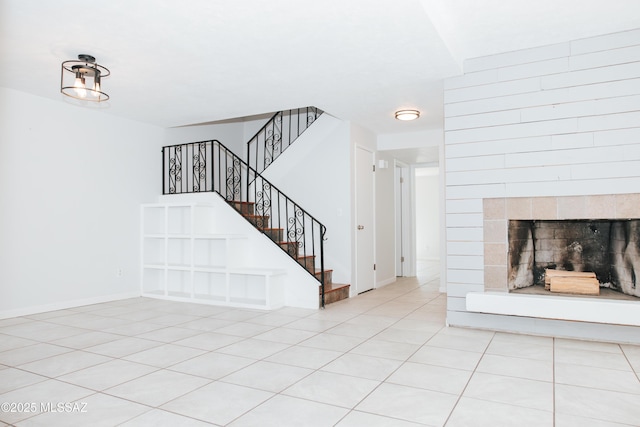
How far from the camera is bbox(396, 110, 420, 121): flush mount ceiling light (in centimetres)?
549

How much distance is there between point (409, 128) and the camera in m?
6.52

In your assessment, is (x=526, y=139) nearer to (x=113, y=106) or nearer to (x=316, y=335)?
(x=316, y=335)

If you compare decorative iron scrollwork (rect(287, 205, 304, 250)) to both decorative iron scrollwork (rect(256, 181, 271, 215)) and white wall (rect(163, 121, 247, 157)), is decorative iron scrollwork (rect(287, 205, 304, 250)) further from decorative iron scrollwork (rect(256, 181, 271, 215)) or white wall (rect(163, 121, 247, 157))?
white wall (rect(163, 121, 247, 157))

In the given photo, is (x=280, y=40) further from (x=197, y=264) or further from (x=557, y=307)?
(x=197, y=264)

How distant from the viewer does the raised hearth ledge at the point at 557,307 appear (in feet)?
10.9

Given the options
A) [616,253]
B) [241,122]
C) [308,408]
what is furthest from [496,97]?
[241,122]

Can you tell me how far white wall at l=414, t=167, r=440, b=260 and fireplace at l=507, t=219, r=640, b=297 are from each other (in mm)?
7729

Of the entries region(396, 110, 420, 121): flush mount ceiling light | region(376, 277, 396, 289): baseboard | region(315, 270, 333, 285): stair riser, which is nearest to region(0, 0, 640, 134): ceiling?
region(396, 110, 420, 121): flush mount ceiling light

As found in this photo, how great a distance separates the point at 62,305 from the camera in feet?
17.0

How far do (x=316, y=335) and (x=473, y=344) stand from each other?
1378 millimetres

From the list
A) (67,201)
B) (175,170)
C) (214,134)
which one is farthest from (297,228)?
(67,201)

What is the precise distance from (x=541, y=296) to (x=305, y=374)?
89.9 inches

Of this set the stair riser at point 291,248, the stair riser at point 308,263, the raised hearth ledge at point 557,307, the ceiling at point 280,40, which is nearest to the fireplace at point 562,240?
the raised hearth ledge at point 557,307

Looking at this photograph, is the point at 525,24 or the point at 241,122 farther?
the point at 241,122
